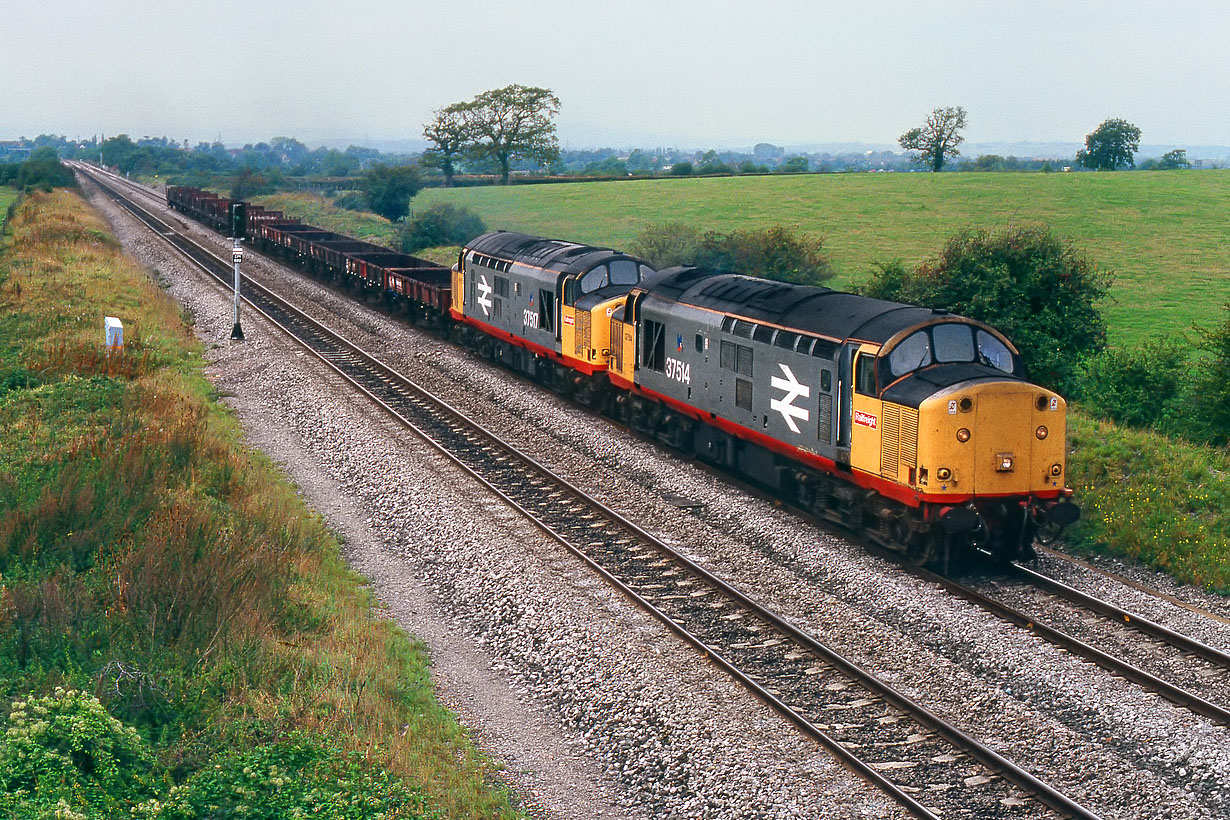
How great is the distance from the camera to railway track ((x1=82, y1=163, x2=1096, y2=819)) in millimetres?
10906

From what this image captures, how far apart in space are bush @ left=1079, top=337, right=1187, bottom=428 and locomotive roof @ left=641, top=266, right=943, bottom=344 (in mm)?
9315

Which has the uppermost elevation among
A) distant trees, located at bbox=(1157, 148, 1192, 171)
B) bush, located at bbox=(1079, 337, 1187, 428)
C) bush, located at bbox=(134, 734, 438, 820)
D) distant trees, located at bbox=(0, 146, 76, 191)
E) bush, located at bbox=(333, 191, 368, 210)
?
distant trees, located at bbox=(1157, 148, 1192, 171)

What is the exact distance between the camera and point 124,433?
19078mm

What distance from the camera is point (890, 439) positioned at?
55.0 feet

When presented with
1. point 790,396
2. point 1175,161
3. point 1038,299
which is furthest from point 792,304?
point 1175,161

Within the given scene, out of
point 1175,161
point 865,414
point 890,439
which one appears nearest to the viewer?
point 890,439

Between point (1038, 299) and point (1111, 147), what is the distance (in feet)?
338

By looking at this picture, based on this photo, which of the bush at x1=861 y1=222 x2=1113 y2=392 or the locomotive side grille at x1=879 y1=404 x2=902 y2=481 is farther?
the bush at x1=861 y1=222 x2=1113 y2=392

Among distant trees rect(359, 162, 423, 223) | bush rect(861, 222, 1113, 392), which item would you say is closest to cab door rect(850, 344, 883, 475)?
bush rect(861, 222, 1113, 392)

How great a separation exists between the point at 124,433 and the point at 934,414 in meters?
13.0

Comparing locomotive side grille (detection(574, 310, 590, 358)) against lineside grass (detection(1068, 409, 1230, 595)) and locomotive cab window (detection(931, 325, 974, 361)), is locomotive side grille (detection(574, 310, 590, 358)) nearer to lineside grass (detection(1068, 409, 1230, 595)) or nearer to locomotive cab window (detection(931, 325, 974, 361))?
lineside grass (detection(1068, 409, 1230, 595))

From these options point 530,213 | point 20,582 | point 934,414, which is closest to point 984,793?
point 934,414

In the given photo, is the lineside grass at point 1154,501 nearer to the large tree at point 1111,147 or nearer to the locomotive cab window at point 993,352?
the locomotive cab window at point 993,352

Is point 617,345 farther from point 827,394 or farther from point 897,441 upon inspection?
point 897,441
